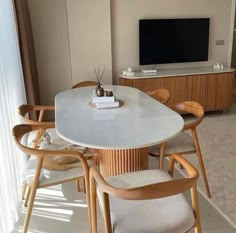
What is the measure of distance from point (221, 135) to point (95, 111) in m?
2.29

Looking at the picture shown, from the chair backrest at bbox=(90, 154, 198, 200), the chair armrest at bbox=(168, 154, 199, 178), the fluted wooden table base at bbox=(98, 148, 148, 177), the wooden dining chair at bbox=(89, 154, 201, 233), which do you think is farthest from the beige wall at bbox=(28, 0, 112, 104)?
the chair backrest at bbox=(90, 154, 198, 200)

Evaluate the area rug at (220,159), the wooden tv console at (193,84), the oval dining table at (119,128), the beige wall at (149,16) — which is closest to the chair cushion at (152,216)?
the oval dining table at (119,128)

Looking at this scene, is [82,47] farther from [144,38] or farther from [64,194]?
[64,194]

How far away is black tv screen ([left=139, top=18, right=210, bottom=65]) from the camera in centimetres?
464

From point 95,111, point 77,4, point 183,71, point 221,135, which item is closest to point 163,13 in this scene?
point 183,71

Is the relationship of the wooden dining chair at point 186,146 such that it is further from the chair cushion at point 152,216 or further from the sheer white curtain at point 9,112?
the sheer white curtain at point 9,112

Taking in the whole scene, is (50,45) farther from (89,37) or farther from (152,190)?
(152,190)

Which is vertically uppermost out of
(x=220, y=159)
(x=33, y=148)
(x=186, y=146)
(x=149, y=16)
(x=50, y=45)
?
(x=149, y=16)

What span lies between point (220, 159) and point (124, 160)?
62.5 inches

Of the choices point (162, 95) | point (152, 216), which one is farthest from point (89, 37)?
point (152, 216)

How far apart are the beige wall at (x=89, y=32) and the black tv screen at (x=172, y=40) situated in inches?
5.9

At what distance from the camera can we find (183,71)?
188 inches

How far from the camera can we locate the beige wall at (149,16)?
4605mm

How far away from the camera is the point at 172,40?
4.73 metres
